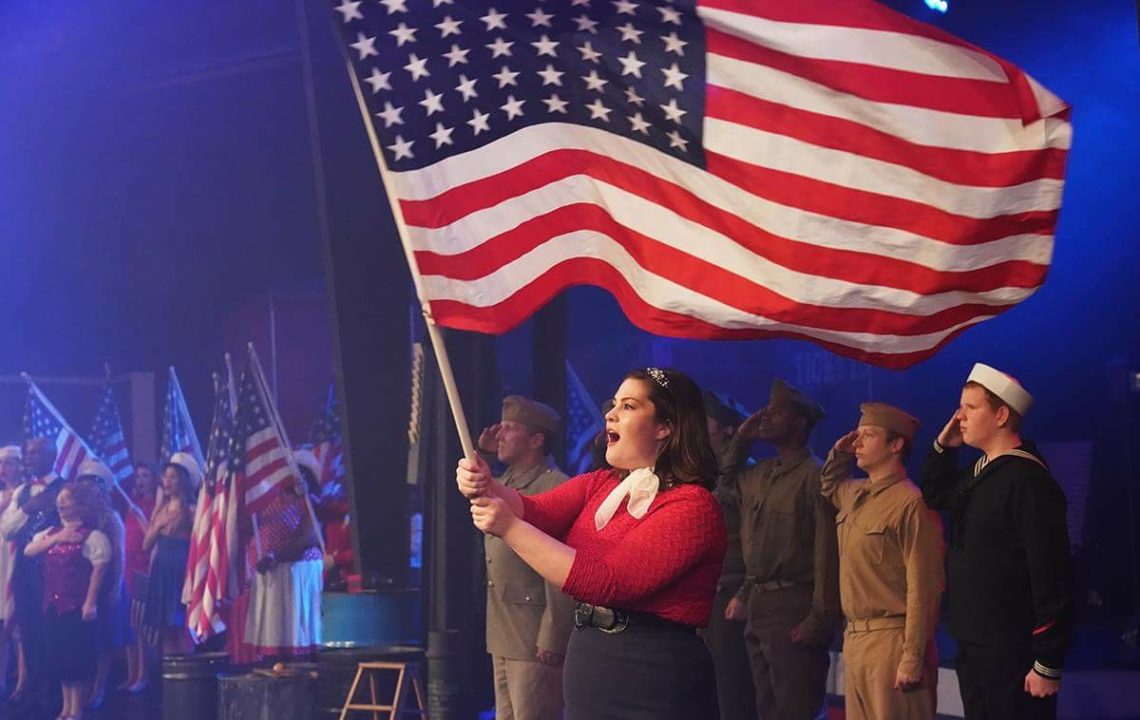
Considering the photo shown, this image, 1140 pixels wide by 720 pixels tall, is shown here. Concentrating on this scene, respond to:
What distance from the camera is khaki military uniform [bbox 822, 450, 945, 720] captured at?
598 cm

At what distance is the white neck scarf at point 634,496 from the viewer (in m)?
3.92

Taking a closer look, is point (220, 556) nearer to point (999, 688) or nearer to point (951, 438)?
point (951, 438)

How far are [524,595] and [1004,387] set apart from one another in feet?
8.73

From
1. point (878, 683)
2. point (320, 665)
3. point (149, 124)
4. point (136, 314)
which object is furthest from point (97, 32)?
point (878, 683)

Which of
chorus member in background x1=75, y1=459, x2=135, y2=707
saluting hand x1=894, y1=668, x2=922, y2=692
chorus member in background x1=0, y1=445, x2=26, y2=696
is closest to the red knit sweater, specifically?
saluting hand x1=894, y1=668, x2=922, y2=692

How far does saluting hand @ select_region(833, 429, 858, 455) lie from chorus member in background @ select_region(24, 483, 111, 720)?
719 cm

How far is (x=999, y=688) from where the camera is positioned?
5266 millimetres

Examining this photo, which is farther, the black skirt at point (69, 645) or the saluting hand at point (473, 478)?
the black skirt at point (69, 645)

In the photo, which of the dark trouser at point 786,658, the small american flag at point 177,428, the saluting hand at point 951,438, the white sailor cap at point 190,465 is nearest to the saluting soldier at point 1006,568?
the saluting hand at point 951,438

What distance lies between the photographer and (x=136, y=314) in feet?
55.2

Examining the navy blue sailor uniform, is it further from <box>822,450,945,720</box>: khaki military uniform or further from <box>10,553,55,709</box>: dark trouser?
<box>10,553,55,709</box>: dark trouser

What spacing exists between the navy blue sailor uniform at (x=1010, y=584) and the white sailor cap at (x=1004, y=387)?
0.17 m

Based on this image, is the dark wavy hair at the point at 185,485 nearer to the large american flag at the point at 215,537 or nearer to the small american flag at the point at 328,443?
the small american flag at the point at 328,443

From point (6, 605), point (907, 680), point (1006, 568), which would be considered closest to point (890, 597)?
point (907, 680)
